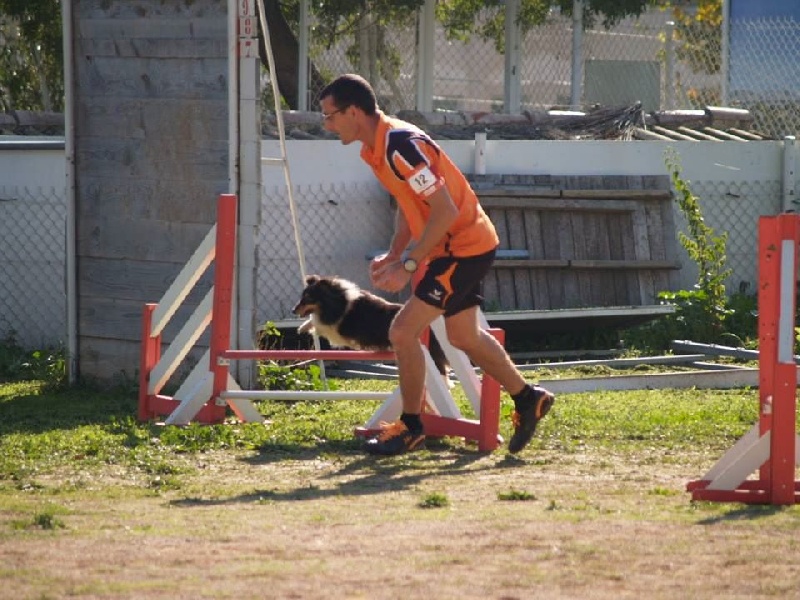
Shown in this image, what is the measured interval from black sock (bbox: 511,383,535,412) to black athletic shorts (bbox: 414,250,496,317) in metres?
0.56

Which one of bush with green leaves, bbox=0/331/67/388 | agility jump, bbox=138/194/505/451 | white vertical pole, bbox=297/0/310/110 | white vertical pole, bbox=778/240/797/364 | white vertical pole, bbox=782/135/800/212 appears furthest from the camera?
white vertical pole, bbox=297/0/310/110

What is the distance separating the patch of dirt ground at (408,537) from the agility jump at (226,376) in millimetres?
695

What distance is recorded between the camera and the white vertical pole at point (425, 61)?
1688cm

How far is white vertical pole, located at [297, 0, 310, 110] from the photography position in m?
16.3

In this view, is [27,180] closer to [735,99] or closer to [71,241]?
[71,241]

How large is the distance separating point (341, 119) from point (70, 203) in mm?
3569

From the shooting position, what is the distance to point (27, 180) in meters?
12.0

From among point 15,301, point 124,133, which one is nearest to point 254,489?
point 124,133

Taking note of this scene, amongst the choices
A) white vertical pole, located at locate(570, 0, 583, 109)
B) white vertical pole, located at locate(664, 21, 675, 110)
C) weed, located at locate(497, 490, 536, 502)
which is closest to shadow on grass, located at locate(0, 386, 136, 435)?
weed, located at locate(497, 490, 536, 502)

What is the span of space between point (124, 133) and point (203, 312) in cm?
190

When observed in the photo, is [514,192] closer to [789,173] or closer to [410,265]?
[789,173]

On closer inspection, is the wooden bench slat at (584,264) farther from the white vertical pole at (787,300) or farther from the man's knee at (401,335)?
the white vertical pole at (787,300)

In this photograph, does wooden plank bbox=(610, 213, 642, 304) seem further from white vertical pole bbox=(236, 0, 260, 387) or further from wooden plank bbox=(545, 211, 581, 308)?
white vertical pole bbox=(236, 0, 260, 387)

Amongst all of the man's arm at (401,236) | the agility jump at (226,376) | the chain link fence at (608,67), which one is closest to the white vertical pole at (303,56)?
the chain link fence at (608,67)
